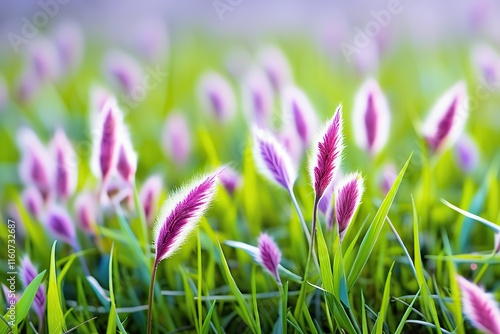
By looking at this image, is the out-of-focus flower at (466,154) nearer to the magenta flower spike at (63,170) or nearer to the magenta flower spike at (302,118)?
the magenta flower spike at (302,118)

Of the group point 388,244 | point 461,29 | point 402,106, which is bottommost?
point 388,244

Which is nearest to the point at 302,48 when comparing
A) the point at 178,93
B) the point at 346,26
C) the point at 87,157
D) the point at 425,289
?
the point at 346,26

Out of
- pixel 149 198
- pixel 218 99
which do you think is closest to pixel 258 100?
pixel 218 99

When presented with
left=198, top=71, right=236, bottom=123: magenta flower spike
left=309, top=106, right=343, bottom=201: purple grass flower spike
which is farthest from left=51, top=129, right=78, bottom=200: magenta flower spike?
left=309, top=106, right=343, bottom=201: purple grass flower spike

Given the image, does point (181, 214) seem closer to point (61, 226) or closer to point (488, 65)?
point (61, 226)

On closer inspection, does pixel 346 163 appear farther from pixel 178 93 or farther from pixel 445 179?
pixel 178 93

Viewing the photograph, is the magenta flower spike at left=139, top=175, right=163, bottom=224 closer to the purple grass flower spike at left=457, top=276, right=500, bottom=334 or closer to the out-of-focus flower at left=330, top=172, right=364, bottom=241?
the out-of-focus flower at left=330, top=172, right=364, bottom=241
